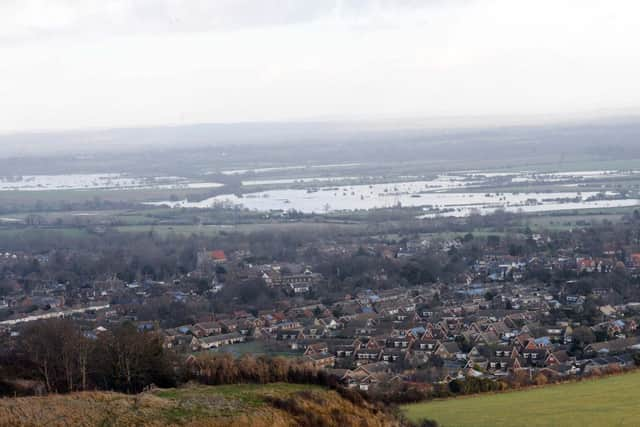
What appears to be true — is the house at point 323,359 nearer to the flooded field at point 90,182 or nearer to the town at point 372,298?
the town at point 372,298

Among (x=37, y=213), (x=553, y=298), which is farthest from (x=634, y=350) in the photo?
(x=37, y=213)

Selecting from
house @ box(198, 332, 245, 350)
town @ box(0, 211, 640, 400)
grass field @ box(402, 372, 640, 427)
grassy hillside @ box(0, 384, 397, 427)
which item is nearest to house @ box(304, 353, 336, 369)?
town @ box(0, 211, 640, 400)

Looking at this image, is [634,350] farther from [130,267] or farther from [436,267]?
[130,267]

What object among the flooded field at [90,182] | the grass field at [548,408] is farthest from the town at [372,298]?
the flooded field at [90,182]

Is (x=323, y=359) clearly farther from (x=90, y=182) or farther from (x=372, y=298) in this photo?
(x=90, y=182)

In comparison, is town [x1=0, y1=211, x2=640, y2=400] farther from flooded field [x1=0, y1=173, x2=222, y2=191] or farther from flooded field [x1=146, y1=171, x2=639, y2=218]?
flooded field [x1=0, y1=173, x2=222, y2=191]

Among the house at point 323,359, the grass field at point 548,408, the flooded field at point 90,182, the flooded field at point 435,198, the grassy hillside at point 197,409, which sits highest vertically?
the grassy hillside at point 197,409
